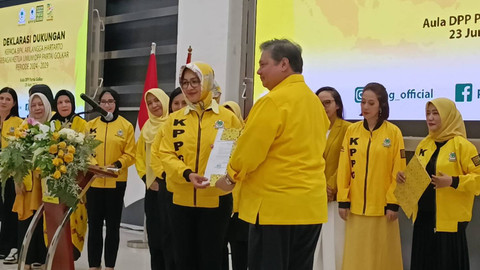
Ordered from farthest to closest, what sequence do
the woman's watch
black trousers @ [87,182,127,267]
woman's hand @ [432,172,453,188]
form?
black trousers @ [87,182,127,267], woman's hand @ [432,172,453,188], the woman's watch

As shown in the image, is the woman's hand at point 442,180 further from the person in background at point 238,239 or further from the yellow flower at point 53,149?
the yellow flower at point 53,149

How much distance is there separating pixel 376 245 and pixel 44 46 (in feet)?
19.7

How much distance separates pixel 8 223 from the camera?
5.53 meters

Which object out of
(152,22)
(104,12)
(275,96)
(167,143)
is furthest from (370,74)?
(104,12)

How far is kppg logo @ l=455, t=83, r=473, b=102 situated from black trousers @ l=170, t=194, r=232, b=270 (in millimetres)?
2212

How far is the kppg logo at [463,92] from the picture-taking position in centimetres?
448

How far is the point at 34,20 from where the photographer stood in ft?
28.2

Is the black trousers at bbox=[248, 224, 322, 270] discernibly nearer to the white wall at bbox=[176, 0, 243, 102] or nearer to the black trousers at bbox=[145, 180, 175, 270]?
the black trousers at bbox=[145, 180, 175, 270]

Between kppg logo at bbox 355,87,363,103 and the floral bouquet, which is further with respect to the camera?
kppg logo at bbox 355,87,363,103

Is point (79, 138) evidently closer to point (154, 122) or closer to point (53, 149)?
point (53, 149)

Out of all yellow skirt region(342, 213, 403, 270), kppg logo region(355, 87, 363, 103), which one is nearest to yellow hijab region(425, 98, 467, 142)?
yellow skirt region(342, 213, 403, 270)

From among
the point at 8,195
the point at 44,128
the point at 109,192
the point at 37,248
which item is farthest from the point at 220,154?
the point at 8,195

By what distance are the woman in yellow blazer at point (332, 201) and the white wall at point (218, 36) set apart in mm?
1879

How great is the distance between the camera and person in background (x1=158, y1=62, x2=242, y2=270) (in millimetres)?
3234
